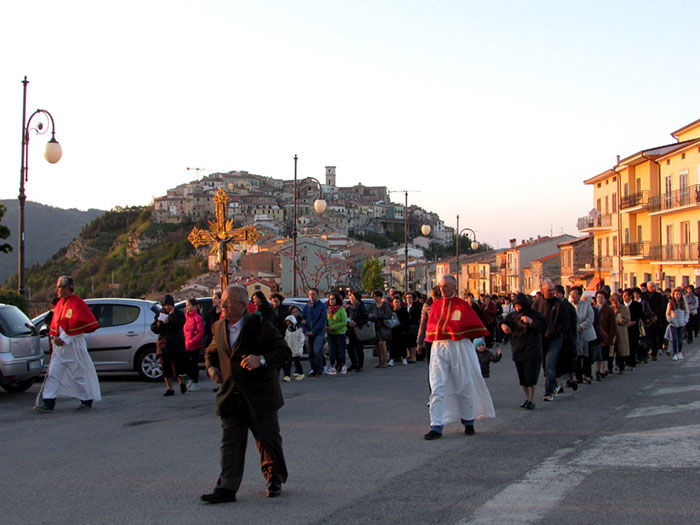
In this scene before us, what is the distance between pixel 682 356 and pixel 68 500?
674 inches

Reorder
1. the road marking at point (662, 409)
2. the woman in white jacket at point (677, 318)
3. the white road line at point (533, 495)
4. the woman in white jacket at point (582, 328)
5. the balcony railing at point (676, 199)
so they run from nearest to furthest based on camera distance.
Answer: the white road line at point (533, 495) → the road marking at point (662, 409) → the woman in white jacket at point (582, 328) → the woman in white jacket at point (677, 318) → the balcony railing at point (676, 199)

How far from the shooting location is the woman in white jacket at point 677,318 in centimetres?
1844

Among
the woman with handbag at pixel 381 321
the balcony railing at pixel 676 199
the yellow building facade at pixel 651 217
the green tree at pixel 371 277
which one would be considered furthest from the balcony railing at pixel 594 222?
the woman with handbag at pixel 381 321

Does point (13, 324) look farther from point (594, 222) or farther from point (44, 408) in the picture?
point (594, 222)

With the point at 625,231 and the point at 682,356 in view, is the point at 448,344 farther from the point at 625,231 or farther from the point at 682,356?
the point at 625,231

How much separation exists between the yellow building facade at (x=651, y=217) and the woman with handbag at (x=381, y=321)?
2891cm

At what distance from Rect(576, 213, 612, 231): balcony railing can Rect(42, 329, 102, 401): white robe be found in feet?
167

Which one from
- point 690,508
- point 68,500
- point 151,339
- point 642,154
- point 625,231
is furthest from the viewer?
point 625,231

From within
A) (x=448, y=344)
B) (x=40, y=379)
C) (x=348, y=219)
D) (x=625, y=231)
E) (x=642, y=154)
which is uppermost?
(x=348, y=219)

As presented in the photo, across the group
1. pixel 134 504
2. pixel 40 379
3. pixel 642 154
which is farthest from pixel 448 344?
pixel 642 154

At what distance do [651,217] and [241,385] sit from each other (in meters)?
48.4

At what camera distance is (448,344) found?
852 centimetres

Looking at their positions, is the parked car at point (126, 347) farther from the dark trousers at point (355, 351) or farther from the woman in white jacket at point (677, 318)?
the woman in white jacket at point (677, 318)

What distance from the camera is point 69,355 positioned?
10578 millimetres
